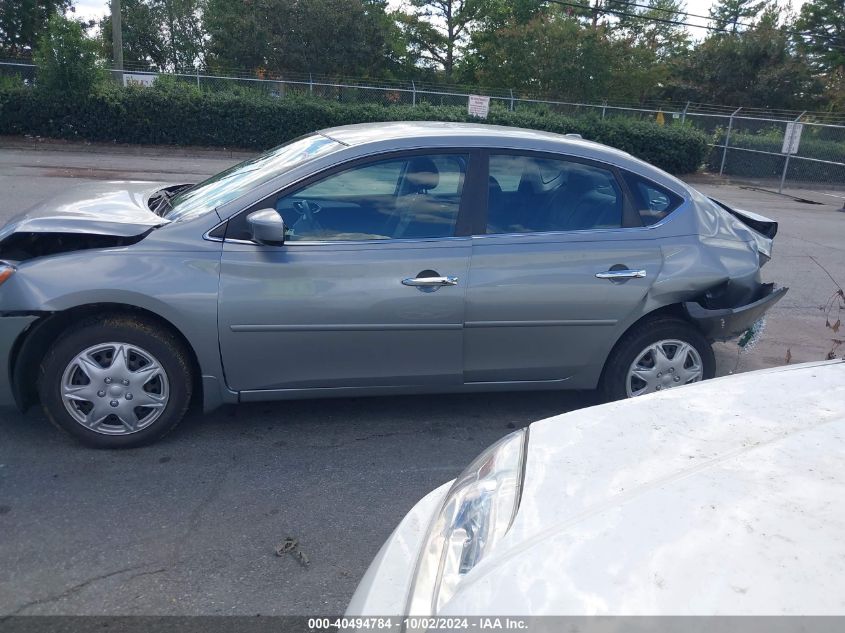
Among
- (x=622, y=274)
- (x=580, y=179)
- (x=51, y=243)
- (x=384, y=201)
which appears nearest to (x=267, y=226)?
(x=384, y=201)

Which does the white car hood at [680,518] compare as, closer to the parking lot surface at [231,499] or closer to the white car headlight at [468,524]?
the white car headlight at [468,524]

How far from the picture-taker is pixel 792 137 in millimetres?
22609

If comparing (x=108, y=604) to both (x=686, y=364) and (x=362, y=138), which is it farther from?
(x=686, y=364)

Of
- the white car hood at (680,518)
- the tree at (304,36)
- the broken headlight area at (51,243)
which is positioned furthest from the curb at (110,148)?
the white car hood at (680,518)

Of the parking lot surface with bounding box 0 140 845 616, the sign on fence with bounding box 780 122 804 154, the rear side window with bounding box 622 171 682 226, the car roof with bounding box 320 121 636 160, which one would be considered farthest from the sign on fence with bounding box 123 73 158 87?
the rear side window with bounding box 622 171 682 226

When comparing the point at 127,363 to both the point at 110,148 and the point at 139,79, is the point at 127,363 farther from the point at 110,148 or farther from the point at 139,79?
the point at 139,79

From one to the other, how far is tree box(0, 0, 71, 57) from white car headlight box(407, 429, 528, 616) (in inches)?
1519

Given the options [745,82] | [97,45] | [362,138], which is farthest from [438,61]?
[362,138]

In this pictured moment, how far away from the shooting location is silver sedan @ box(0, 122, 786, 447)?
4082mm

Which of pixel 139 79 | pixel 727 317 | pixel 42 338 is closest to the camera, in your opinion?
pixel 42 338

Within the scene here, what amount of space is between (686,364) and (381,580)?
3.23 m

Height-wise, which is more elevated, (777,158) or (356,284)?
(356,284)

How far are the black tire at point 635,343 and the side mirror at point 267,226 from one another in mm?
2065

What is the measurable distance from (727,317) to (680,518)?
332 centimetres
